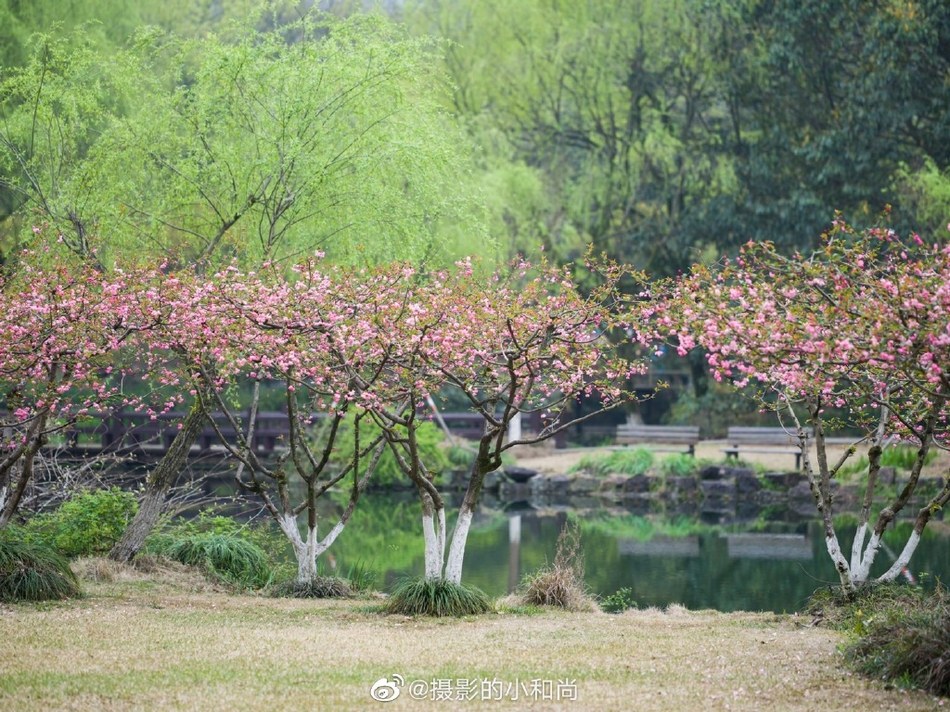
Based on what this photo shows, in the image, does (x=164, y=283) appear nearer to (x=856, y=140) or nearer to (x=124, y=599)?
(x=124, y=599)

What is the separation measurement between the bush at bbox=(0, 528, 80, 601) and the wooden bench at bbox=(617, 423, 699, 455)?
1671 cm

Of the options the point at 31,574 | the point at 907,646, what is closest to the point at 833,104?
the point at 907,646

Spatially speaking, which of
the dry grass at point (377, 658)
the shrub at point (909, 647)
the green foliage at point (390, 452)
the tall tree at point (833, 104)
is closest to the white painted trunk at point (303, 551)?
the dry grass at point (377, 658)

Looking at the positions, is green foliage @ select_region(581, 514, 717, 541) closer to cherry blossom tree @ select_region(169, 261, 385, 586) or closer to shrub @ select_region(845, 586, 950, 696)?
cherry blossom tree @ select_region(169, 261, 385, 586)

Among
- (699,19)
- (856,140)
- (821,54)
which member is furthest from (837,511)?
(699,19)

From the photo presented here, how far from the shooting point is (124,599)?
917cm

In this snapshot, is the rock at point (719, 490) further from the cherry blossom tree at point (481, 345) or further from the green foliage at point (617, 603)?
the cherry blossom tree at point (481, 345)

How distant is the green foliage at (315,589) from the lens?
10.2 metres

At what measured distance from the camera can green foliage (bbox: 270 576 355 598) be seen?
10.2 meters

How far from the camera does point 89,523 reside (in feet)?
37.8

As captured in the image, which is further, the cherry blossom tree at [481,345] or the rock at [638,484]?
the rock at [638,484]

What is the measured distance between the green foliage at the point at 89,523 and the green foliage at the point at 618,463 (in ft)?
41.3

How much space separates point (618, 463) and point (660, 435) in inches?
98.2

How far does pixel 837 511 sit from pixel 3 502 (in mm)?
15018
